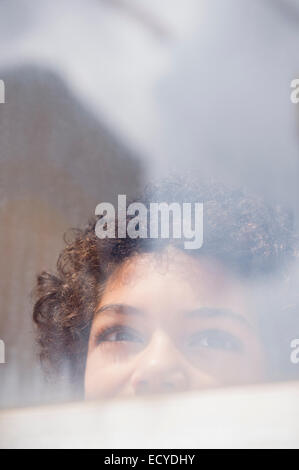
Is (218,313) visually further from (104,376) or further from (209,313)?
(104,376)

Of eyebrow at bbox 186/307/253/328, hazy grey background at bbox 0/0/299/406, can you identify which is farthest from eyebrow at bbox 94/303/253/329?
hazy grey background at bbox 0/0/299/406

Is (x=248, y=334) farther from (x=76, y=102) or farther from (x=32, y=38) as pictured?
(x=32, y=38)

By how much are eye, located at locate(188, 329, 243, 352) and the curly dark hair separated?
7 centimetres

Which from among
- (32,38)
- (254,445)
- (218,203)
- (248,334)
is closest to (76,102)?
A: (32,38)

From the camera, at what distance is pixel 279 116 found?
0.71 m

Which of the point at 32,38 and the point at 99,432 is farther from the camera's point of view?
the point at 32,38

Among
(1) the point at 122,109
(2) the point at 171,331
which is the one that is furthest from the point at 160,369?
(1) the point at 122,109

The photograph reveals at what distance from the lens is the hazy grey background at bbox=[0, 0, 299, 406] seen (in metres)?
0.70

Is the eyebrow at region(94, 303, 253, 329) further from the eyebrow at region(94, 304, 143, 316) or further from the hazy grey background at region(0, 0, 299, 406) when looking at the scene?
the hazy grey background at region(0, 0, 299, 406)

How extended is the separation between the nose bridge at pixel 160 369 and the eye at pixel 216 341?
24mm

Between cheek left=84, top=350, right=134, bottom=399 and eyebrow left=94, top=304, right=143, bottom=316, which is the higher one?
eyebrow left=94, top=304, right=143, bottom=316

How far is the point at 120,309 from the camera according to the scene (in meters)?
0.66

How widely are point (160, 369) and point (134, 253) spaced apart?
0.44 feet

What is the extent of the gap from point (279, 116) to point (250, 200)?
0.38 ft
